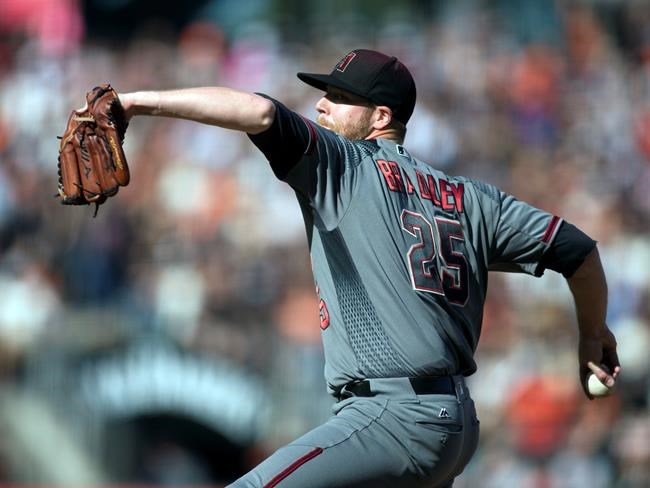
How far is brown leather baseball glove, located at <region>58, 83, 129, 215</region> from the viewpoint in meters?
3.50

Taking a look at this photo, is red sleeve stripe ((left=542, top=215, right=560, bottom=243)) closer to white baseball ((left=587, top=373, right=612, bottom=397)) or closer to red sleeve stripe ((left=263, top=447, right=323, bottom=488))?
white baseball ((left=587, top=373, right=612, bottom=397))

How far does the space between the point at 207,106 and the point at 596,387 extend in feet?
6.46

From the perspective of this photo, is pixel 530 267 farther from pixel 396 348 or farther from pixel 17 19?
pixel 17 19

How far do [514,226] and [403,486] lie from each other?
1095 millimetres

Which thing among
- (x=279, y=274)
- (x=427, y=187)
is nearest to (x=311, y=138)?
(x=427, y=187)

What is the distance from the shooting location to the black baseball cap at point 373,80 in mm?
4102

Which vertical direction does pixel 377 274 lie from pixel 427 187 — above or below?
below

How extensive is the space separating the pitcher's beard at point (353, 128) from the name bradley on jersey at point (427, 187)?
0.93 feet

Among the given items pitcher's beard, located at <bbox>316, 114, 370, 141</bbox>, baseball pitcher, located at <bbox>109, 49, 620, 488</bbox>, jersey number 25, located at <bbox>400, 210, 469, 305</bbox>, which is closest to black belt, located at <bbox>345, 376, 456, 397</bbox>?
baseball pitcher, located at <bbox>109, 49, 620, 488</bbox>

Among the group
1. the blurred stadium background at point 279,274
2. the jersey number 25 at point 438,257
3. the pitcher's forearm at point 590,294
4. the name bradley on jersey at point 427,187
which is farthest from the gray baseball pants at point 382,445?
the blurred stadium background at point 279,274

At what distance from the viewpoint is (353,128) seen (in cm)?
420

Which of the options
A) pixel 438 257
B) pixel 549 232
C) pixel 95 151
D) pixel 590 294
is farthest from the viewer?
pixel 590 294

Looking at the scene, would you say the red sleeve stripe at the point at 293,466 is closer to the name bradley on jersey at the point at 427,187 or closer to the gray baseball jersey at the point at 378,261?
the gray baseball jersey at the point at 378,261

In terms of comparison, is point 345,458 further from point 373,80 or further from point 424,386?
point 373,80
